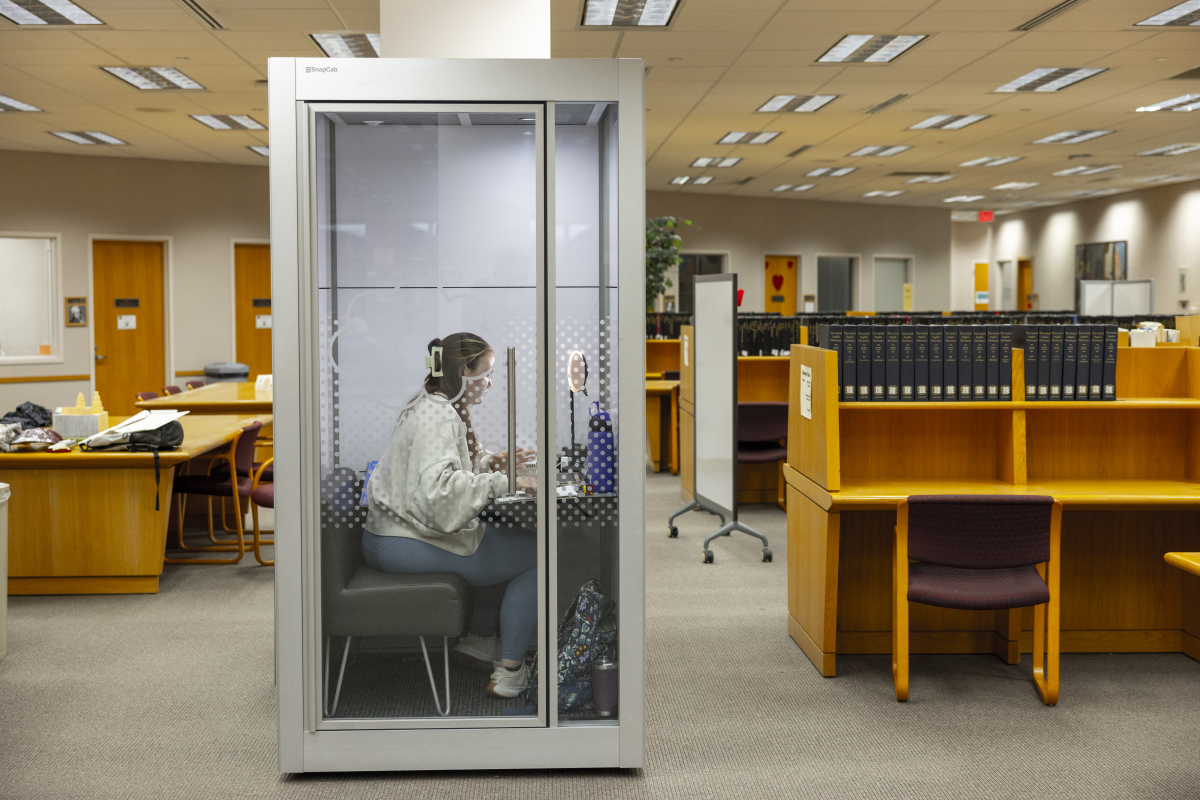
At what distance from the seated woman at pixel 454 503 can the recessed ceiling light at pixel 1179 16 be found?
5.85m

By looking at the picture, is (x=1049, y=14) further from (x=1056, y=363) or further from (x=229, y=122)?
(x=229, y=122)

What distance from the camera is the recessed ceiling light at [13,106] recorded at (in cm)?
848

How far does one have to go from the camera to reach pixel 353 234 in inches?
109

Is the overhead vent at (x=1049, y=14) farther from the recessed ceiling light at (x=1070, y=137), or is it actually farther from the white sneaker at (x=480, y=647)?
the white sneaker at (x=480, y=647)

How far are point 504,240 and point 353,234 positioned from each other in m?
0.44

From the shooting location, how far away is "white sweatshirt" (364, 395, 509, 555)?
2.81 meters

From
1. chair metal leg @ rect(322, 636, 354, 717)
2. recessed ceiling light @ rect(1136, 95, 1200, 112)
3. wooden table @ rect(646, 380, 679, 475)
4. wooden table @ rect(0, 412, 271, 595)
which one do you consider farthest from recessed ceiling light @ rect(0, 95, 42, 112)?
recessed ceiling light @ rect(1136, 95, 1200, 112)

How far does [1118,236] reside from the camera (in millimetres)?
16828

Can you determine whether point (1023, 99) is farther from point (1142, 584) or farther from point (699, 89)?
point (1142, 584)

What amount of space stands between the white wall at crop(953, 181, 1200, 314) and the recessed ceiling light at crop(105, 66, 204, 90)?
14.5 m

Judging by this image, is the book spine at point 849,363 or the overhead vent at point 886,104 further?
the overhead vent at point 886,104

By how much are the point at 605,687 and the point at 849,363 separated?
166 centimetres

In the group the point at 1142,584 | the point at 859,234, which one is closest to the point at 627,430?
the point at 1142,584

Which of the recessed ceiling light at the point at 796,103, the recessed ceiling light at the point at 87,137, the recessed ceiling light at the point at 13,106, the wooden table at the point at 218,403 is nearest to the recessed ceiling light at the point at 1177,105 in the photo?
the recessed ceiling light at the point at 796,103
